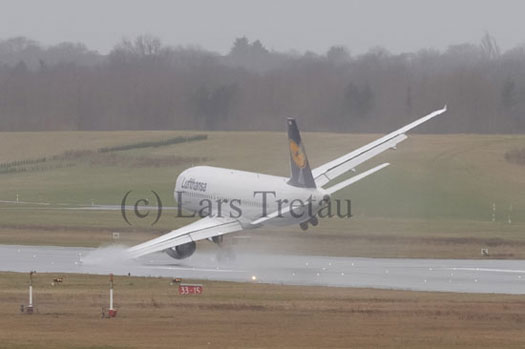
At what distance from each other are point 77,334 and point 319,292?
527 inches

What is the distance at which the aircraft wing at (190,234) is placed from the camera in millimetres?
57312

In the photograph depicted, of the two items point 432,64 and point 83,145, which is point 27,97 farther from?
point 432,64

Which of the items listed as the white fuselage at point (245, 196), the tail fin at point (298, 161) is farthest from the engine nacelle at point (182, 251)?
the tail fin at point (298, 161)

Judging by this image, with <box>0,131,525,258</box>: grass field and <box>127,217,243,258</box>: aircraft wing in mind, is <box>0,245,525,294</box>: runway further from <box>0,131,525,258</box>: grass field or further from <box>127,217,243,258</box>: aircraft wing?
<box>0,131,525,258</box>: grass field

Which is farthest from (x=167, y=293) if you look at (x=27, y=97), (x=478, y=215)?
(x=27, y=97)

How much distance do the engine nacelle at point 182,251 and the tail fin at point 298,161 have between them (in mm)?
5245

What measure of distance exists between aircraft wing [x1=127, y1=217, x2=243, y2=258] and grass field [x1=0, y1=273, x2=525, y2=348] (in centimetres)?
755

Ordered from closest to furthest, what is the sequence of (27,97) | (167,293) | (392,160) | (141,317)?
(141,317), (167,293), (392,160), (27,97)

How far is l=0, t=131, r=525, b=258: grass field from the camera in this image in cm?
7031

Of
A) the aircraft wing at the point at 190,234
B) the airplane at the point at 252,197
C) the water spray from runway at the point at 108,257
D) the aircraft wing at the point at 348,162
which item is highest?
the aircraft wing at the point at 348,162

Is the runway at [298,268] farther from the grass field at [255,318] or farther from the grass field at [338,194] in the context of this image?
the grass field at [338,194]

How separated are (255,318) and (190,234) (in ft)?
72.2

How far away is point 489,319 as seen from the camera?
1539 inches

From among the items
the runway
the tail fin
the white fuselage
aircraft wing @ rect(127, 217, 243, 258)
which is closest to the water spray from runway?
the runway
